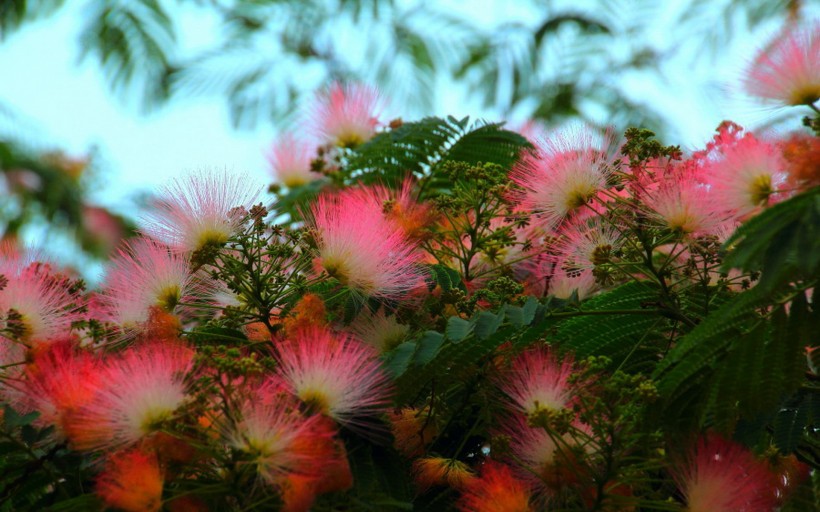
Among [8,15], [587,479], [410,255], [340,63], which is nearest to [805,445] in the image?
[587,479]

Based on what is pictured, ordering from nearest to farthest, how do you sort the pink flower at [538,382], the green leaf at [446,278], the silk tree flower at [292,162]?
the pink flower at [538,382] < the green leaf at [446,278] < the silk tree flower at [292,162]

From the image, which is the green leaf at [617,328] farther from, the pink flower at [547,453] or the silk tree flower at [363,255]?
the silk tree flower at [363,255]

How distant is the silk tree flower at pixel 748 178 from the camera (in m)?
2.03

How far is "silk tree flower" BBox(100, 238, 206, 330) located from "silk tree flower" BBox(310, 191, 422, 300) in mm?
310

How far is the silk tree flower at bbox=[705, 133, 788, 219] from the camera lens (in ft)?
6.64

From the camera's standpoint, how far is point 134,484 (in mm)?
1891

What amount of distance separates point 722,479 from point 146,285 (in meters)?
1.26

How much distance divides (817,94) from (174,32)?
5091mm

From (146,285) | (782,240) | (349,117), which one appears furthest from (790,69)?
(349,117)

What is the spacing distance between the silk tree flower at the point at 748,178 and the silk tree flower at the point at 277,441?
862mm

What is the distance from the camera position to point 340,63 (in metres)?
6.73

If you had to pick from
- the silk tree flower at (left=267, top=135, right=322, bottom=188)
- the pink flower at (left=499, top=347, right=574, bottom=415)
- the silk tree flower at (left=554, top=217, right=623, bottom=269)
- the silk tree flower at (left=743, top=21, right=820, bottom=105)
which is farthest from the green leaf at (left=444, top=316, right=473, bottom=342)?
the silk tree flower at (left=267, top=135, right=322, bottom=188)

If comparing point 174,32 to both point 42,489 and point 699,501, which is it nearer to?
point 42,489

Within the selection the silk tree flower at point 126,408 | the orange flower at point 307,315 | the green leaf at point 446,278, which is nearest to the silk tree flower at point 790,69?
the green leaf at point 446,278
